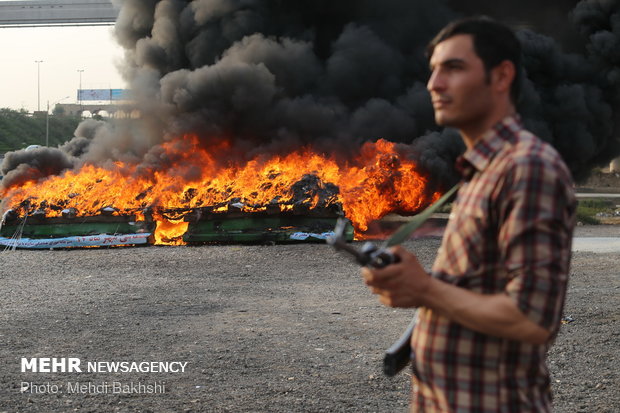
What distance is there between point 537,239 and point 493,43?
Answer: 21.7 inches

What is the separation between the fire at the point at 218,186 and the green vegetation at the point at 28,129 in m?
39.7

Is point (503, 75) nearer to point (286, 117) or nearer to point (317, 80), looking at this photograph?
point (286, 117)

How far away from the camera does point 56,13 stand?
3200 centimetres

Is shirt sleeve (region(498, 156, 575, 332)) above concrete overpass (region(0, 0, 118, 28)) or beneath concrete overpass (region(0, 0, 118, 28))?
beneath

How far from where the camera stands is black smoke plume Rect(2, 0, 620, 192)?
17062mm

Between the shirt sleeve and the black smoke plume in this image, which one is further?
the black smoke plume

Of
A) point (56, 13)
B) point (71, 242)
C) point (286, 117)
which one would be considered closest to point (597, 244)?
point (286, 117)

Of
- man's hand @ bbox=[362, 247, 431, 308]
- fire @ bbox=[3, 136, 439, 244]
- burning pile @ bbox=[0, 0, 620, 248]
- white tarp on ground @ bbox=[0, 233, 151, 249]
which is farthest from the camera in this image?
burning pile @ bbox=[0, 0, 620, 248]

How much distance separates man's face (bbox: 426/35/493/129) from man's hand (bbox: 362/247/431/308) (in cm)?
40

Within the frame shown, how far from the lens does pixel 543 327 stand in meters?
1.66

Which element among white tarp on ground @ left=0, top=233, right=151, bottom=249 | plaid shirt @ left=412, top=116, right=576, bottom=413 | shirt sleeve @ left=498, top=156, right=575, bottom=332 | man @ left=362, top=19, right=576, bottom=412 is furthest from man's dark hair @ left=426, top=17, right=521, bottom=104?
white tarp on ground @ left=0, top=233, right=151, bottom=249

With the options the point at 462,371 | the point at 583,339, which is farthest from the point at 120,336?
the point at 462,371

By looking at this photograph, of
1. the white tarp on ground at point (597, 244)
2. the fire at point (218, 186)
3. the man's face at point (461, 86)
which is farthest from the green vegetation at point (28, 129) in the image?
the man's face at point (461, 86)

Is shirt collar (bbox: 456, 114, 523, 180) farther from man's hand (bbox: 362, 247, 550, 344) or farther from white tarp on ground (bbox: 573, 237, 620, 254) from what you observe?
white tarp on ground (bbox: 573, 237, 620, 254)
